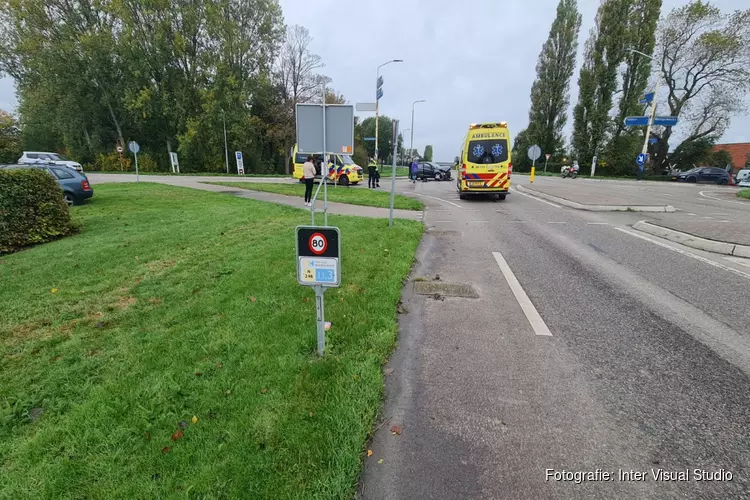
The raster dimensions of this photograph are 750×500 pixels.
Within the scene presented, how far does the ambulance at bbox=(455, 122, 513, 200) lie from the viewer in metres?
14.3

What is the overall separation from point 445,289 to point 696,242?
6.22m

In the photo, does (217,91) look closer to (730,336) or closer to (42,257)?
(42,257)

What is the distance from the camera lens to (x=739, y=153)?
161 feet

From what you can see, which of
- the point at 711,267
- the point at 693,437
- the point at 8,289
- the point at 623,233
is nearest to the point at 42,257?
the point at 8,289

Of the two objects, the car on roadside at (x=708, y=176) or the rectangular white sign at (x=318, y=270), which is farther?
the car on roadside at (x=708, y=176)

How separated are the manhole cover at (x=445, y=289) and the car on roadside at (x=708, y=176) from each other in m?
40.3

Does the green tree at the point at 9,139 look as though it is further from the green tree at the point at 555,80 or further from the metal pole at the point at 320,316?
the green tree at the point at 555,80

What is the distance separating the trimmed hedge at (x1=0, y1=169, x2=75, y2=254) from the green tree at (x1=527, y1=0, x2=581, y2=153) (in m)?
51.7

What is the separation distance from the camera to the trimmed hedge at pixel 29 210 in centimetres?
715

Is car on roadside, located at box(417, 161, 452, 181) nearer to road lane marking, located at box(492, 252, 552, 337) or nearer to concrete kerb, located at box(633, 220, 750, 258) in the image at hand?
concrete kerb, located at box(633, 220, 750, 258)

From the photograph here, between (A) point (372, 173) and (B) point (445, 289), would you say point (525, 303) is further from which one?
(A) point (372, 173)

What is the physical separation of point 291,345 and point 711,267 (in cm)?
699

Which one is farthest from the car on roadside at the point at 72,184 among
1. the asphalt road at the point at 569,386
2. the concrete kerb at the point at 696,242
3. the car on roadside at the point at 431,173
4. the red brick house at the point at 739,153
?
the red brick house at the point at 739,153

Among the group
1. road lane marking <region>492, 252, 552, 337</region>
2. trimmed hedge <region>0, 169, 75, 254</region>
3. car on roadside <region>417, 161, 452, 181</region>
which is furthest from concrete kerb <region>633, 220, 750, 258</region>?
car on roadside <region>417, 161, 452, 181</region>
